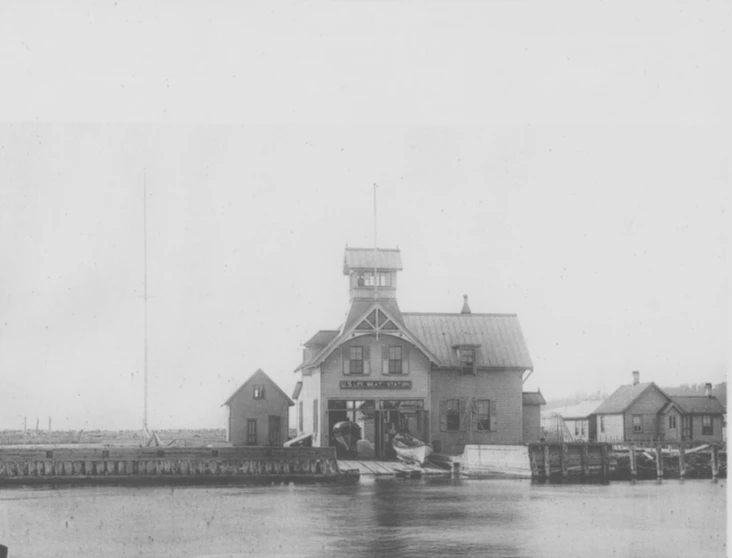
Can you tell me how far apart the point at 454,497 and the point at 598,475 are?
33.1 feet

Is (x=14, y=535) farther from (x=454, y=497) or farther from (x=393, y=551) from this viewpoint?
(x=454, y=497)

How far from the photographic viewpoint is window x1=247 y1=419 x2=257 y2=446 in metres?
36.4

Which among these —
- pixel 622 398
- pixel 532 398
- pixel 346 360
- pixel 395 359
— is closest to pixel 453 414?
pixel 395 359

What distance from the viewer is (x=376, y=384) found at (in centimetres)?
3912

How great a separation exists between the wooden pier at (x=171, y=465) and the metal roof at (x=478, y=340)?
7.31 meters

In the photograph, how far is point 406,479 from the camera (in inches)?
1401

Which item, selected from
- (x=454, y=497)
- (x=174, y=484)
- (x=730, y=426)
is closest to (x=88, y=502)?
(x=174, y=484)

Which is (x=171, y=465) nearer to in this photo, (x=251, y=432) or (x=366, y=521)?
(x=251, y=432)

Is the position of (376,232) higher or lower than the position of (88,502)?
higher

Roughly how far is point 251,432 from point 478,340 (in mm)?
9933

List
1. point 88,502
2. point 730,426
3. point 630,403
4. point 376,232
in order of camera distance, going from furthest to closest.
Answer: point 630,403 → point 88,502 → point 376,232 → point 730,426

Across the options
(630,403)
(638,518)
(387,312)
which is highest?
(387,312)

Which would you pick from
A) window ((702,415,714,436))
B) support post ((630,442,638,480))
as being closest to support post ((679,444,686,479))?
window ((702,415,714,436))

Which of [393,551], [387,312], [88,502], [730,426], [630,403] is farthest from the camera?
[630,403]
